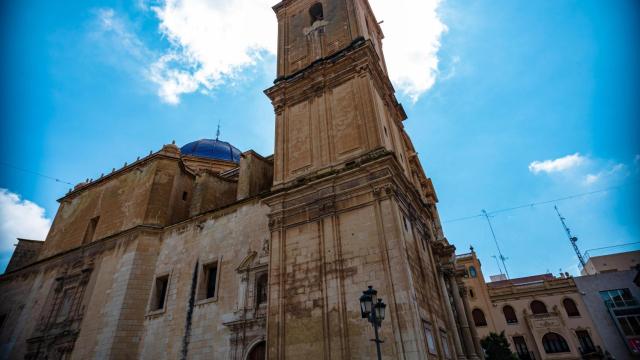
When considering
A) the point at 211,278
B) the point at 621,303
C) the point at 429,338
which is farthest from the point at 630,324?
the point at 211,278

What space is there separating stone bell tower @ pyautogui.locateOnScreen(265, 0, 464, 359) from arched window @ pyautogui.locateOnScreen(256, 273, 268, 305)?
1.52 meters

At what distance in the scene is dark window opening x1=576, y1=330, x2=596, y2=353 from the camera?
2630 centimetres

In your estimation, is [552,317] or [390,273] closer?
[390,273]

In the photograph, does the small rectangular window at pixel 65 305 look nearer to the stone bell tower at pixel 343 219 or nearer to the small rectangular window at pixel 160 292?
the small rectangular window at pixel 160 292

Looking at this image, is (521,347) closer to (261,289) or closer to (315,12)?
(261,289)

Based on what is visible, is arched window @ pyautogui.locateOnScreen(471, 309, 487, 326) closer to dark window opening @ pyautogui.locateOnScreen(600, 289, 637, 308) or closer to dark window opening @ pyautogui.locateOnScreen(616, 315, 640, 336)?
dark window opening @ pyautogui.locateOnScreen(600, 289, 637, 308)

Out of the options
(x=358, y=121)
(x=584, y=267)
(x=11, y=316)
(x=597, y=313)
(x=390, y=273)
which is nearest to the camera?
(x=390, y=273)

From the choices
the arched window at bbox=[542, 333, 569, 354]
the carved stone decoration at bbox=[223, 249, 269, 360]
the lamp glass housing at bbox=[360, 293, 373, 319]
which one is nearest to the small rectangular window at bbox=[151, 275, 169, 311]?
the carved stone decoration at bbox=[223, 249, 269, 360]

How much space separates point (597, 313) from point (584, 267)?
38.7ft

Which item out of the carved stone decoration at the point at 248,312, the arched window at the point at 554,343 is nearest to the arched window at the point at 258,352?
the carved stone decoration at the point at 248,312

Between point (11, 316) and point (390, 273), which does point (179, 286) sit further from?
point (11, 316)

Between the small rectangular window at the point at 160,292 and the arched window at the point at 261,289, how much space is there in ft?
15.1

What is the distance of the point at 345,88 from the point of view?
13.5m

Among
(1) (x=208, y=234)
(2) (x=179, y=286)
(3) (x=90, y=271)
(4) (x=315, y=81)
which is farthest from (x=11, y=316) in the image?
(4) (x=315, y=81)
